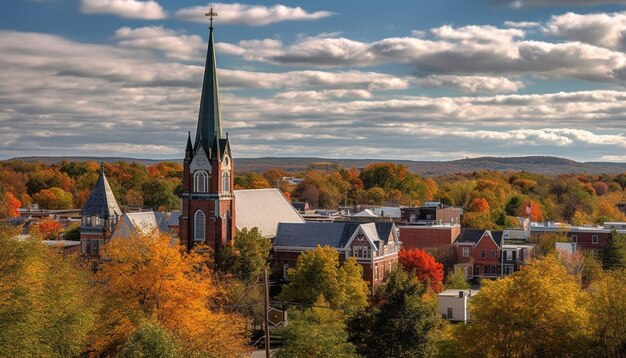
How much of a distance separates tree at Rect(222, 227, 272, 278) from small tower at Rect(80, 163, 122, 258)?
14.6 m

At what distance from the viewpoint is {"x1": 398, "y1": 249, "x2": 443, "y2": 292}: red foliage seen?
8312 centimetres

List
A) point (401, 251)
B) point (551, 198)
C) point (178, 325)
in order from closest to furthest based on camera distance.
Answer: point (178, 325)
point (401, 251)
point (551, 198)

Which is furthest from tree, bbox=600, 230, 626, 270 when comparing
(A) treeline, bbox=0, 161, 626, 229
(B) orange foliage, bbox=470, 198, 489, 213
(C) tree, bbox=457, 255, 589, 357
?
(B) orange foliage, bbox=470, 198, 489, 213

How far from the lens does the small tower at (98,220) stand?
89.2 m

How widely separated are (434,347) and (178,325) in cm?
1490

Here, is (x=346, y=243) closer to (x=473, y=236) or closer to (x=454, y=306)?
(x=454, y=306)

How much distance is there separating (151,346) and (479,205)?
120597mm

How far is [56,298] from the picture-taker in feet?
161

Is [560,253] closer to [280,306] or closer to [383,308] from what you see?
[280,306]

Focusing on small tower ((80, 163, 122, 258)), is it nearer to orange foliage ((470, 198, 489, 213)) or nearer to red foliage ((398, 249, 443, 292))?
red foliage ((398, 249, 443, 292))

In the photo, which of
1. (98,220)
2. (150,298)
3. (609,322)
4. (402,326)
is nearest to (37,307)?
(150,298)

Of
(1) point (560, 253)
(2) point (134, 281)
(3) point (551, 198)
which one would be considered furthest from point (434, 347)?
(3) point (551, 198)

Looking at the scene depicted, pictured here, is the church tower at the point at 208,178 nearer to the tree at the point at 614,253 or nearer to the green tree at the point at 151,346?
the tree at the point at 614,253

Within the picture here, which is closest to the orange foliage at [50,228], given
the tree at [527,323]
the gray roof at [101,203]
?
the gray roof at [101,203]
